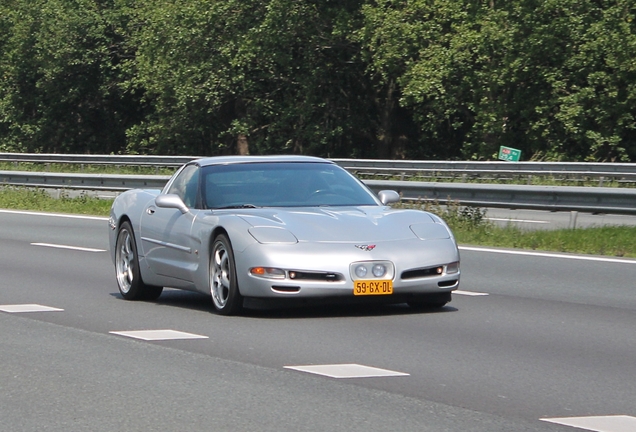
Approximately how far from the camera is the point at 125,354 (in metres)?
7.95

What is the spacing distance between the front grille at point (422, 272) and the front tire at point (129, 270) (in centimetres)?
282

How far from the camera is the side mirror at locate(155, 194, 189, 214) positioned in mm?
10352

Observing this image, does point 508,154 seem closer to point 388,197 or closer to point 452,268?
point 388,197

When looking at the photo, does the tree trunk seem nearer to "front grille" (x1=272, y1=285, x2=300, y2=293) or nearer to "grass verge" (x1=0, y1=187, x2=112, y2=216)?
"grass verge" (x1=0, y1=187, x2=112, y2=216)

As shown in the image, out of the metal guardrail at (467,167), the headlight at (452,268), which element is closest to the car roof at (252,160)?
the headlight at (452,268)

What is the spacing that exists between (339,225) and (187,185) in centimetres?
189

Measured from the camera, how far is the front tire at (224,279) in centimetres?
949

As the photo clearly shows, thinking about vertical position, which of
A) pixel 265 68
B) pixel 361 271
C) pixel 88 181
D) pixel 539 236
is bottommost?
pixel 88 181

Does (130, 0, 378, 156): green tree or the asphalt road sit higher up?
(130, 0, 378, 156): green tree

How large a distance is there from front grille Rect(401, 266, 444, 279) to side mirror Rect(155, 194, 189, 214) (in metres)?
2.09

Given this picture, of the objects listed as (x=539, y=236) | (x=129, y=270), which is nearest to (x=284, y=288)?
(x=129, y=270)

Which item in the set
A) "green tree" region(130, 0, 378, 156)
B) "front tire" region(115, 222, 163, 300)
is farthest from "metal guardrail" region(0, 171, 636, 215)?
"green tree" region(130, 0, 378, 156)

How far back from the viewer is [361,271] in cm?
921

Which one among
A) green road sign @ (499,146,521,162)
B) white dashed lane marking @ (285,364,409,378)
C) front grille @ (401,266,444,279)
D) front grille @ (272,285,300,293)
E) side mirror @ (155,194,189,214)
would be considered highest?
side mirror @ (155,194,189,214)
